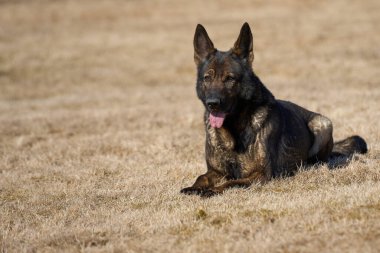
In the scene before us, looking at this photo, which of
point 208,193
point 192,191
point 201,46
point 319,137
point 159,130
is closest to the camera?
point 208,193

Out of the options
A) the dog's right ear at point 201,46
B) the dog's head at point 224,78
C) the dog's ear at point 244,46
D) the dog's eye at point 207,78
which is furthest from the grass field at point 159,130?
the dog's right ear at point 201,46

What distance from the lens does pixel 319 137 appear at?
9.64 meters

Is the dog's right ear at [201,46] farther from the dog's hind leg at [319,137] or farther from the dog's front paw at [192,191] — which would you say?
the dog's hind leg at [319,137]

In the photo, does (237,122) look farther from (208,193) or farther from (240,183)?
(208,193)

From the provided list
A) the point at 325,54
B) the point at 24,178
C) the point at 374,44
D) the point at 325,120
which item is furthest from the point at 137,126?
the point at 374,44

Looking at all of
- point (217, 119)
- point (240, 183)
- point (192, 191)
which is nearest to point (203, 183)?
point (192, 191)

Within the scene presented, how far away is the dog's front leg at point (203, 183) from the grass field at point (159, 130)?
242mm

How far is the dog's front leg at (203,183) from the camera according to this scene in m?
7.86

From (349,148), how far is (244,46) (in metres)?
3.18

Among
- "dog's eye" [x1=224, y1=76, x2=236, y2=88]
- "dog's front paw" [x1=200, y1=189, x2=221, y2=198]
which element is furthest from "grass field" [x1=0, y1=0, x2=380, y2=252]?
"dog's eye" [x1=224, y1=76, x2=236, y2=88]

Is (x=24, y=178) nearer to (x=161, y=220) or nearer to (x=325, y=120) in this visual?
(x=161, y=220)

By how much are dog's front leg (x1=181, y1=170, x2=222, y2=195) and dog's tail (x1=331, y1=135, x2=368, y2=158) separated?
265 centimetres

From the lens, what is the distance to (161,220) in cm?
665

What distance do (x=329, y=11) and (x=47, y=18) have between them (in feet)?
65.5
